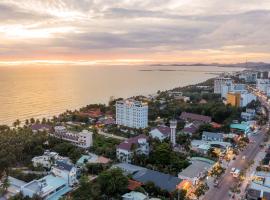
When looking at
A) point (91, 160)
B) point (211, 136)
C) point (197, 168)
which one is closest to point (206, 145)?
point (211, 136)

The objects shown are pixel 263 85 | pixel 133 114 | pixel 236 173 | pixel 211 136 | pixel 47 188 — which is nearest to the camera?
pixel 47 188

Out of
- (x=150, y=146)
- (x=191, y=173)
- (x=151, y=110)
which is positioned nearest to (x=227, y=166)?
(x=191, y=173)

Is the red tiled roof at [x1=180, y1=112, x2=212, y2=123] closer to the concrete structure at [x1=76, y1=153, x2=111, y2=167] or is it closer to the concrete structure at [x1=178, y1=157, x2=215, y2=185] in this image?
the concrete structure at [x1=178, y1=157, x2=215, y2=185]

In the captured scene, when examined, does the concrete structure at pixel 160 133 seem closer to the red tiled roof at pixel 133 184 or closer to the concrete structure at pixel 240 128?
the concrete structure at pixel 240 128

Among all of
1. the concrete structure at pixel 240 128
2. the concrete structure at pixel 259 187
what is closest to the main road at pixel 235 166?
the concrete structure at pixel 240 128

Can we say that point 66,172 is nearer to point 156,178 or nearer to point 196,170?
point 156,178

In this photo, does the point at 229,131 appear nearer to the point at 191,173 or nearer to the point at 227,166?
the point at 227,166
